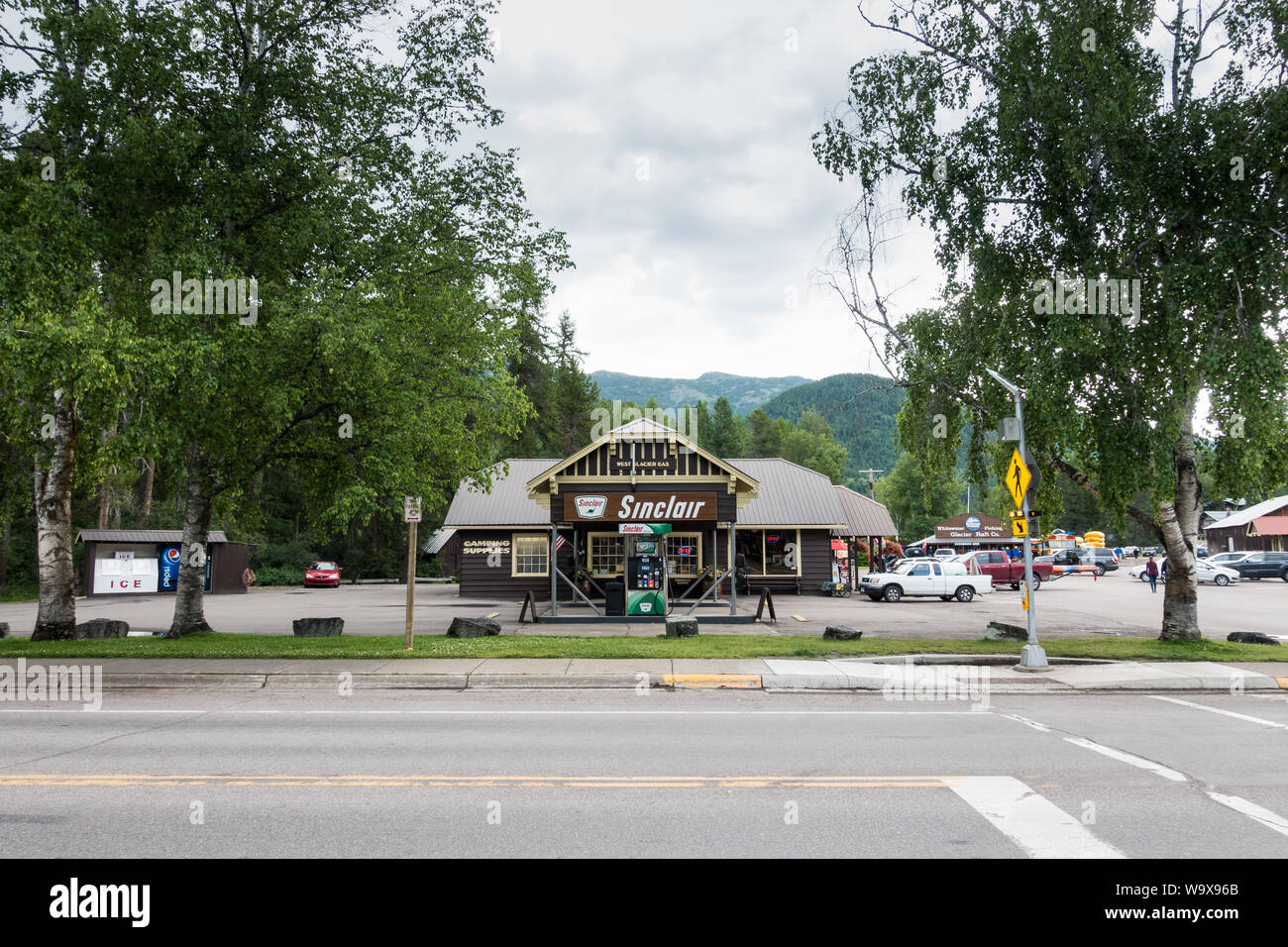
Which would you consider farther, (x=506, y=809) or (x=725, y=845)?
(x=506, y=809)

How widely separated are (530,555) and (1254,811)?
31.0 meters

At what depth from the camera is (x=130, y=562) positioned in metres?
36.8

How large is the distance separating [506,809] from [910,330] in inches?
619

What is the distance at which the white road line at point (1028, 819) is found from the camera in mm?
4988

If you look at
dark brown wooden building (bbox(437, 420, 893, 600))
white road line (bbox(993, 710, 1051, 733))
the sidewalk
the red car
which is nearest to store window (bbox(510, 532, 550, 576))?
dark brown wooden building (bbox(437, 420, 893, 600))

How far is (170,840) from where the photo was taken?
5.18 m

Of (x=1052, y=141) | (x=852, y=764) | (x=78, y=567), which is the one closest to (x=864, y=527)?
(x=1052, y=141)

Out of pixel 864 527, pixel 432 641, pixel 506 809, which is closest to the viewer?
pixel 506 809

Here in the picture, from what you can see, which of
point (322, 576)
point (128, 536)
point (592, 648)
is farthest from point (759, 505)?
point (128, 536)

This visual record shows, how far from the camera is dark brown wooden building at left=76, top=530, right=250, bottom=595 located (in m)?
35.8

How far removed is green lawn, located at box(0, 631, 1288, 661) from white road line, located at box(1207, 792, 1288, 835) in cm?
900

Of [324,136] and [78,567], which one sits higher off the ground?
[324,136]

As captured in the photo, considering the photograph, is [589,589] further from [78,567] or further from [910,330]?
[78,567]

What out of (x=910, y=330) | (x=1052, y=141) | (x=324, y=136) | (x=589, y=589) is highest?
(x=324, y=136)
